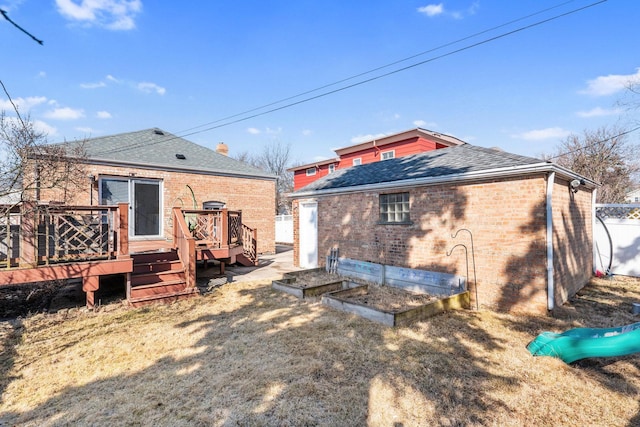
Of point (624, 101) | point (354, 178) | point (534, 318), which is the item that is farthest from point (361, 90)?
point (624, 101)

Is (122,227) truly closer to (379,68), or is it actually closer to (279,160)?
(379,68)

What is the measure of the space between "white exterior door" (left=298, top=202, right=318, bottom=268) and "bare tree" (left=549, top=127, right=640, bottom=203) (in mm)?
18998

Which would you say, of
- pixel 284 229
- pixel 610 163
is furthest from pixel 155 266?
pixel 610 163

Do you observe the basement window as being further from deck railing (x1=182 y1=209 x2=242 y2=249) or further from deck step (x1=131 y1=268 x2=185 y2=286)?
deck step (x1=131 y1=268 x2=185 y2=286)

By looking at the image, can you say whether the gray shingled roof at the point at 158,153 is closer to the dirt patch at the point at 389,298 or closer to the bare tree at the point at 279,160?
the dirt patch at the point at 389,298

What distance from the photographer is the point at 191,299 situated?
7.13 m

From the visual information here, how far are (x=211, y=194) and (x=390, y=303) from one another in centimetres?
986

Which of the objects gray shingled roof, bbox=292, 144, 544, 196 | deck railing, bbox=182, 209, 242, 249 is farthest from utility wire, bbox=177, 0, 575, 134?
deck railing, bbox=182, 209, 242, 249

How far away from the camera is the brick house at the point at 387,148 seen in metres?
19.5

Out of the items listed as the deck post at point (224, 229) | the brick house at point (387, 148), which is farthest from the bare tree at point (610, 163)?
the deck post at point (224, 229)

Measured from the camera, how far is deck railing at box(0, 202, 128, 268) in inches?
226

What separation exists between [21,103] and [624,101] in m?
24.9

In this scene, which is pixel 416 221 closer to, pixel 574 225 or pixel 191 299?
pixel 574 225

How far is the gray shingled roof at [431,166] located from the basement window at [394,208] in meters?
0.48
